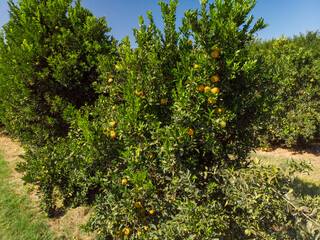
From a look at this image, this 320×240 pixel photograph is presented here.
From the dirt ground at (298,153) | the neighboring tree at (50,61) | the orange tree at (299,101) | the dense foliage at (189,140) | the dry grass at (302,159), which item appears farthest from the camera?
the orange tree at (299,101)

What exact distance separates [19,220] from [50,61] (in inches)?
123

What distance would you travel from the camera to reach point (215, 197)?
2.38m

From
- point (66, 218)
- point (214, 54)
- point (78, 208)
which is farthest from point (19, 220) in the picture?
point (214, 54)

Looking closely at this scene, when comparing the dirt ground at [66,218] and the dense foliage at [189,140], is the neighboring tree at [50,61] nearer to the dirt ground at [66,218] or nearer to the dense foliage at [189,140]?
the dirt ground at [66,218]

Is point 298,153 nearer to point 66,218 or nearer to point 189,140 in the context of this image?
point 189,140

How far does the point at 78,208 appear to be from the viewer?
154 inches

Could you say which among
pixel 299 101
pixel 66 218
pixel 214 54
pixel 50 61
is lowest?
pixel 66 218

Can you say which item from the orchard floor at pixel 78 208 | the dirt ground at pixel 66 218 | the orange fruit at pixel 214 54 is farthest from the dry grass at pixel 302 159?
the dirt ground at pixel 66 218

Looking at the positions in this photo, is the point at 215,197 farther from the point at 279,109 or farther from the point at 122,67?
the point at 279,109

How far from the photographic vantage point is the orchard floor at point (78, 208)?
3.29 m

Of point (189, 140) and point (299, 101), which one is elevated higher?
point (299, 101)

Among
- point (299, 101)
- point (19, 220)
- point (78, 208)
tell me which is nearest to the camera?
point (19, 220)

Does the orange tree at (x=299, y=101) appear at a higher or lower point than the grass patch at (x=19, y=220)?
higher

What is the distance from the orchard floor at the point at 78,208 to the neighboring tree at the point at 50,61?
4.66ft
